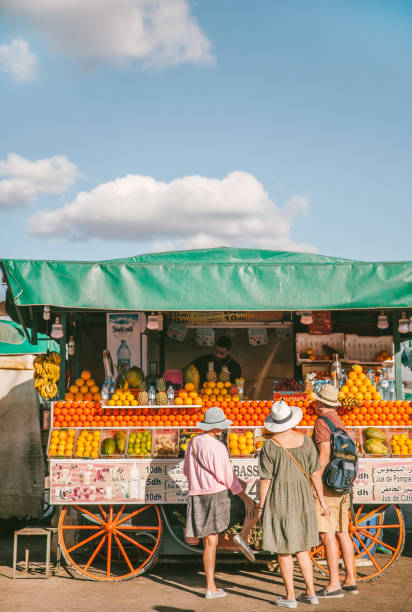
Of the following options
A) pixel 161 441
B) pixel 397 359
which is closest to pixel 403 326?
pixel 397 359

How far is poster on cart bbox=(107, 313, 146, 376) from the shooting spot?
26.3 ft

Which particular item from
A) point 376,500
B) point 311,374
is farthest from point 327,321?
point 376,500

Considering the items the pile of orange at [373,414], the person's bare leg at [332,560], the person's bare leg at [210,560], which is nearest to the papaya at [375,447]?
the pile of orange at [373,414]

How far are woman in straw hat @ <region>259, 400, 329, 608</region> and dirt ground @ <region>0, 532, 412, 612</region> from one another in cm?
51

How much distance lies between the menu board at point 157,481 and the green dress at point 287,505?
3.81 feet

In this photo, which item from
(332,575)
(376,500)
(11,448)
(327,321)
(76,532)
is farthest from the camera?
(11,448)

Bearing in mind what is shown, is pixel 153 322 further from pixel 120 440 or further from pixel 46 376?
pixel 120 440

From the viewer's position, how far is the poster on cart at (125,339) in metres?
8.02

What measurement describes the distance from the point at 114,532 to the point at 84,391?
1666 mm

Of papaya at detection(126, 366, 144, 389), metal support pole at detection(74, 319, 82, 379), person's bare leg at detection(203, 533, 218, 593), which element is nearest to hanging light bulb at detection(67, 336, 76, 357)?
metal support pole at detection(74, 319, 82, 379)

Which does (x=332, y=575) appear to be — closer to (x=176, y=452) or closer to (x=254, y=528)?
(x=254, y=528)

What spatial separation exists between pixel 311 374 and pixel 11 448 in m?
5.19

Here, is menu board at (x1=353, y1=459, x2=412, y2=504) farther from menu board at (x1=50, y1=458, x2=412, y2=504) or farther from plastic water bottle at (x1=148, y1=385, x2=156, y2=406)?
plastic water bottle at (x1=148, y1=385, x2=156, y2=406)

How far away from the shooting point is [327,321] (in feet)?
27.7
